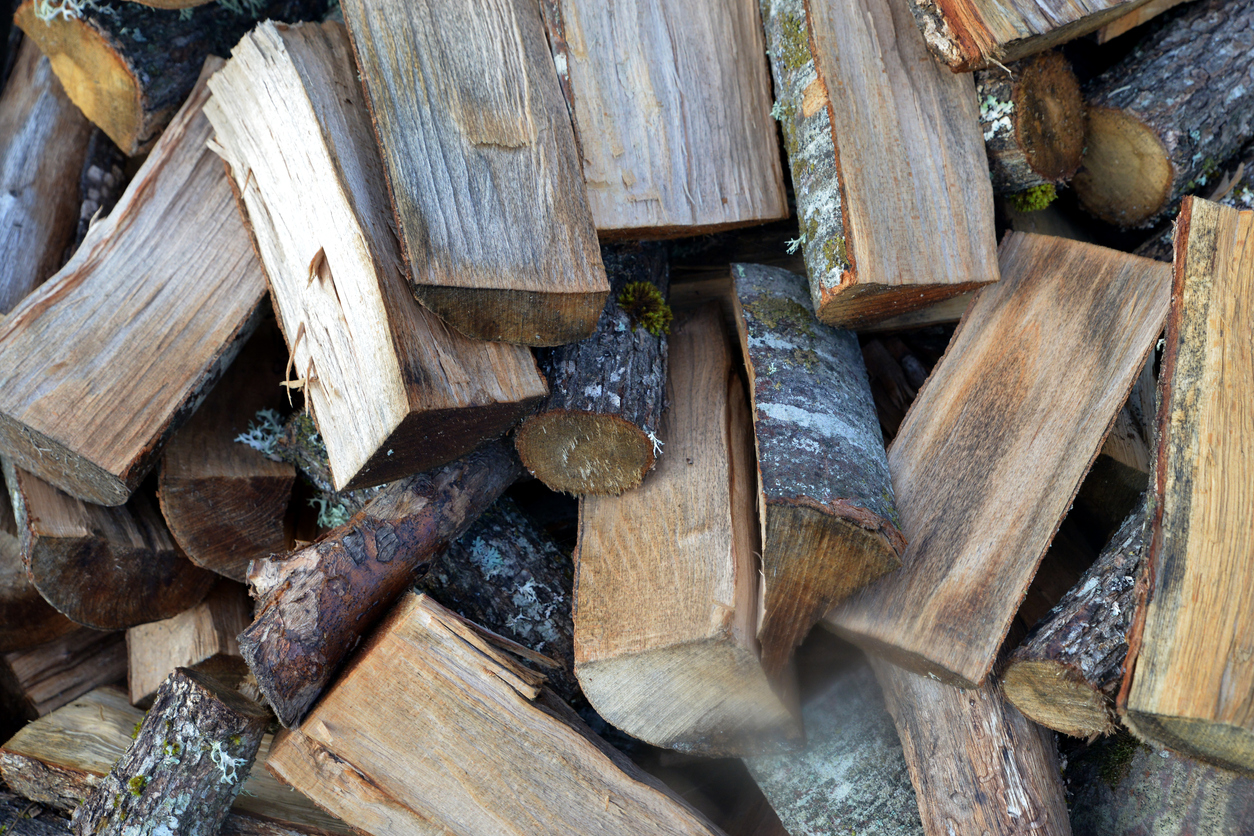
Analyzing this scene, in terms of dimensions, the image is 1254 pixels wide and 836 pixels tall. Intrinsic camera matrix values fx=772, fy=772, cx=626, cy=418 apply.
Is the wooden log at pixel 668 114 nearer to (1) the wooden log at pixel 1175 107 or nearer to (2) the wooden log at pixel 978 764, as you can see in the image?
(1) the wooden log at pixel 1175 107

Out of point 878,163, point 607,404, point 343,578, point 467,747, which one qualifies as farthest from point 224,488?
point 878,163

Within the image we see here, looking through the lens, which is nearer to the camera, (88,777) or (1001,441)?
(1001,441)

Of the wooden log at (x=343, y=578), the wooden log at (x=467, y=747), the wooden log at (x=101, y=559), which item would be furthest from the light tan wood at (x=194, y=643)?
the wooden log at (x=467, y=747)

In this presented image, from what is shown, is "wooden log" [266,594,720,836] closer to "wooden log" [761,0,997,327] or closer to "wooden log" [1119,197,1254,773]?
"wooden log" [1119,197,1254,773]

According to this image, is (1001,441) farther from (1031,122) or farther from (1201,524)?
(1031,122)

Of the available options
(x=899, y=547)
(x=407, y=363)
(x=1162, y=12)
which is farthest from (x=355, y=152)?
(x=1162, y=12)

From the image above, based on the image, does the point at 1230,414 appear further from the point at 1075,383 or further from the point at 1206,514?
the point at 1075,383
